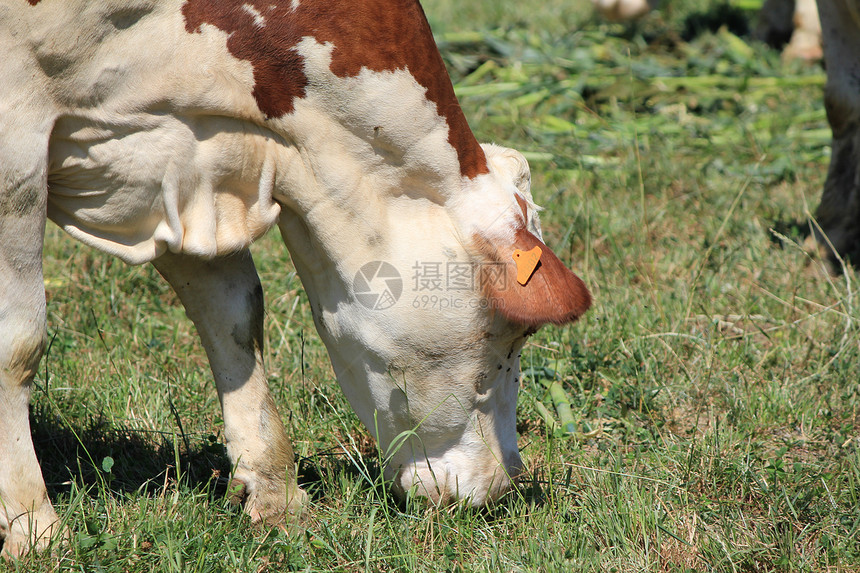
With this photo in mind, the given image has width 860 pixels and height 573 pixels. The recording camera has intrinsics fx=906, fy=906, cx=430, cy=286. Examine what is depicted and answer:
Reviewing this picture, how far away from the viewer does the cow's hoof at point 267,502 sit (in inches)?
117

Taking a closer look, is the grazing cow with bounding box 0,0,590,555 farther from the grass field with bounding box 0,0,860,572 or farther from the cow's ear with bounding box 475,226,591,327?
the grass field with bounding box 0,0,860,572

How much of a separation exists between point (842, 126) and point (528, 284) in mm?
3141

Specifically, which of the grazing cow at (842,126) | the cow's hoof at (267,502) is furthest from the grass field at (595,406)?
the grazing cow at (842,126)

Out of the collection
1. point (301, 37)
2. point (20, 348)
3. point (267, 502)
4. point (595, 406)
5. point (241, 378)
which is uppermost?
point (301, 37)

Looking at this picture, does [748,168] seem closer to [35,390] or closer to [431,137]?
[431,137]

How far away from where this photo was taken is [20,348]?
253cm

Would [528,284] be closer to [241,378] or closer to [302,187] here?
[302,187]

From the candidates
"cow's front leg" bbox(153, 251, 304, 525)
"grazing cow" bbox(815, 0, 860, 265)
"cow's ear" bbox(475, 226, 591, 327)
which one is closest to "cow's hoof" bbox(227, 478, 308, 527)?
"cow's front leg" bbox(153, 251, 304, 525)

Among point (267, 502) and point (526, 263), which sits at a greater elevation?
point (526, 263)

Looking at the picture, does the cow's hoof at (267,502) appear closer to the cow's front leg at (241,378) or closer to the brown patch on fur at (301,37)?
the cow's front leg at (241,378)

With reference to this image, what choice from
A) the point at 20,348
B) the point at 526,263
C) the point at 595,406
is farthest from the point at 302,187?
the point at 595,406

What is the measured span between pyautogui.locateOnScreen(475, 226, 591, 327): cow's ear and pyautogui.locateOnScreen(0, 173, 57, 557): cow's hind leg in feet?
4.05

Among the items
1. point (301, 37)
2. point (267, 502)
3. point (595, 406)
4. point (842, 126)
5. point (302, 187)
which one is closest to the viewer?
point (301, 37)

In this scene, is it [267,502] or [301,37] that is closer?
[301,37]
